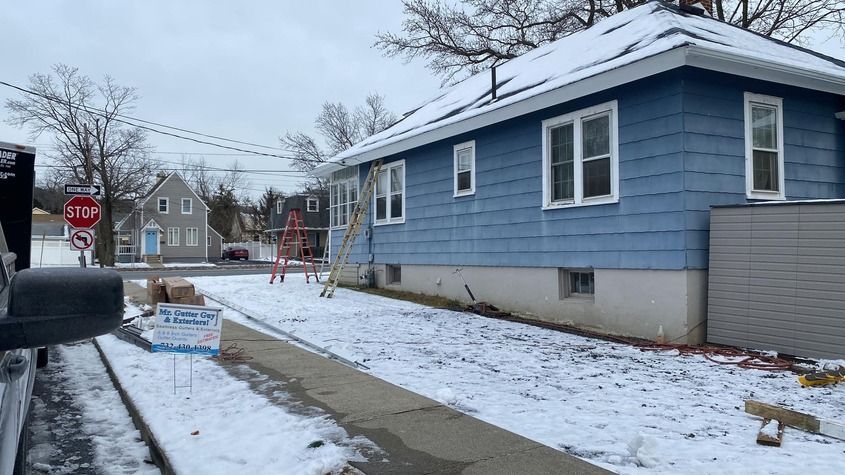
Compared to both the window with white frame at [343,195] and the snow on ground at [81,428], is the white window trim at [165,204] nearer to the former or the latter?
the window with white frame at [343,195]

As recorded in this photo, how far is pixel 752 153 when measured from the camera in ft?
28.9

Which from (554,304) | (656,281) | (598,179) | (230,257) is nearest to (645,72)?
(598,179)

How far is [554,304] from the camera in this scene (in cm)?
1021

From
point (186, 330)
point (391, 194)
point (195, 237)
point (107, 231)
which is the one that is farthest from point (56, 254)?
point (186, 330)

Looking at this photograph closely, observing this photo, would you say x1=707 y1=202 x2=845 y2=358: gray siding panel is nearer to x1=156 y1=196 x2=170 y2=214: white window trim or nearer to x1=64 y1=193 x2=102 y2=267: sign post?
x1=64 y1=193 x2=102 y2=267: sign post

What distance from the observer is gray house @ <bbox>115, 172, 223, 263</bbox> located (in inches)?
1954

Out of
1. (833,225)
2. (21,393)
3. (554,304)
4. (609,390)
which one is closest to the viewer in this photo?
(21,393)

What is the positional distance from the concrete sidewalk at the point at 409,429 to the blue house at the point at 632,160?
443 centimetres

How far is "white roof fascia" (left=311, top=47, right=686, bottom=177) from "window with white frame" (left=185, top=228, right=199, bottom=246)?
1636 inches

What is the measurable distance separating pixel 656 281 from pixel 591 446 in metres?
4.63

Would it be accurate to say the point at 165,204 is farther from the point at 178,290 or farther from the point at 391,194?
the point at 178,290

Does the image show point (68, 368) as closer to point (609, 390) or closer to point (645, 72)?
point (609, 390)

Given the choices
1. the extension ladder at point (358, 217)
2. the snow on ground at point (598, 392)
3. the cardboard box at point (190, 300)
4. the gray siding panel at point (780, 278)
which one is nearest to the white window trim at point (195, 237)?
the extension ladder at point (358, 217)

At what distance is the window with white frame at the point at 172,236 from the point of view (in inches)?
2007
